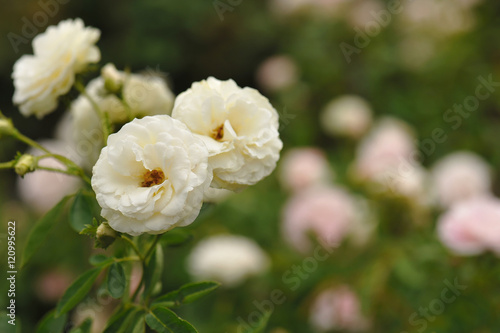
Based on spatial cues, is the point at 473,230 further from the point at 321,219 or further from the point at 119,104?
the point at 119,104

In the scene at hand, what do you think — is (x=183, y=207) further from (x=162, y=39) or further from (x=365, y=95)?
(x=162, y=39)

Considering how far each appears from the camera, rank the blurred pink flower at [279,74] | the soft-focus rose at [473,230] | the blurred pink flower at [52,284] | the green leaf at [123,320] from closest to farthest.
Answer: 1. the green leaf at [123,320]
2. the soft-focus rose at [473,230]
3. the blurred pink flower at [52,284]
4. the blurred pink flower at [279,74]

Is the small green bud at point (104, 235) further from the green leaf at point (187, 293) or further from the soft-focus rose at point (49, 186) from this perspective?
the soft-focus rose at point (49, 186)

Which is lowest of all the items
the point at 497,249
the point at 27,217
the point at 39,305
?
the point at 39,305

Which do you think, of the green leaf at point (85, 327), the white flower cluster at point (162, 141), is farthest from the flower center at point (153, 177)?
the green leaf at point (85, 327)

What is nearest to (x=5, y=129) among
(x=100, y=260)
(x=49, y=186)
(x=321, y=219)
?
(x=100, y=260)

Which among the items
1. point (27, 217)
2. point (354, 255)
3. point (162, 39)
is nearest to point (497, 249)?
point (354, 255)
